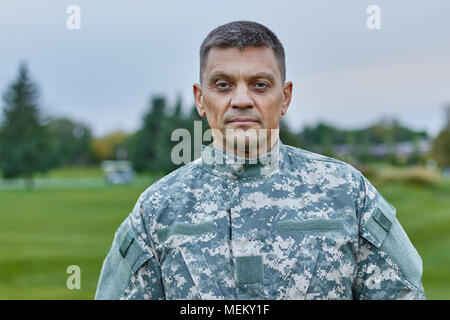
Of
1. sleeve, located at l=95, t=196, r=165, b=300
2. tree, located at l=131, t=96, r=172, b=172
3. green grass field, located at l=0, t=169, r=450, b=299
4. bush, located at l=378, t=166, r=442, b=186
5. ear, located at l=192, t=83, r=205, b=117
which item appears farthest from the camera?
tree, located at l=131, t=96, r=172, b=172

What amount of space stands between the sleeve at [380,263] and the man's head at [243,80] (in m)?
0.54

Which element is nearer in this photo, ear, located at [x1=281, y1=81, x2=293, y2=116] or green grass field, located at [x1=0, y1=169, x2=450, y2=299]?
ear, located at [x1=281, y1=81, x2=293, y2=116]

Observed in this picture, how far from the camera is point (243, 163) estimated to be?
96.7 inches

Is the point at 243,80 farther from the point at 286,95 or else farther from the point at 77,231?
the point at 77,231

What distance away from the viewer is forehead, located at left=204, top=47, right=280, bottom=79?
233 cm

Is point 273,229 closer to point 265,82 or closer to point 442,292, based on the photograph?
point 265,82

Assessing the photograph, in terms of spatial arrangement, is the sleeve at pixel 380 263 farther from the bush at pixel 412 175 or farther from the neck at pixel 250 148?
the bush at pixel 412 175

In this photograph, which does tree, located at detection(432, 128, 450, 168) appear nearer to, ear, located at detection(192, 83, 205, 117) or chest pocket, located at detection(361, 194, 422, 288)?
chest pocket, located at detection(361, 194, 422, 288)

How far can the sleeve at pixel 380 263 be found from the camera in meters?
2.36

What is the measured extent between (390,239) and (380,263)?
12 cm

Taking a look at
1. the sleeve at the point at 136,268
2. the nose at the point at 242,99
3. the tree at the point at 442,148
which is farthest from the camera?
the tree at the point at 442,148

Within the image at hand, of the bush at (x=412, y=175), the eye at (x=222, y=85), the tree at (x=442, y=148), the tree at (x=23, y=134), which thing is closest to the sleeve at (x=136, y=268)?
the eye at (x=222, y=85)

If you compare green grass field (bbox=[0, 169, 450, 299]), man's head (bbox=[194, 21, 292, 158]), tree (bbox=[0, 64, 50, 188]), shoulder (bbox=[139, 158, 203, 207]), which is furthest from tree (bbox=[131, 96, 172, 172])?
man's head (bbox=[194, 21, 292, 158])
